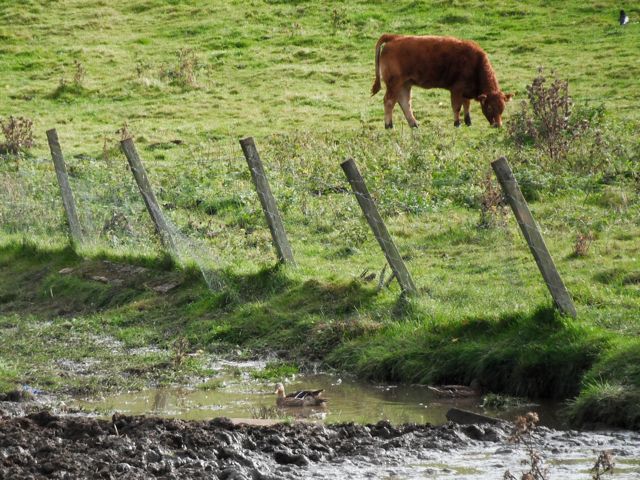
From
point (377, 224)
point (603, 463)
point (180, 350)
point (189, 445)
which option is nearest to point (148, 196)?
point (180, 350)

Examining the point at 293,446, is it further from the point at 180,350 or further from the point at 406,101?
the point at 406,101

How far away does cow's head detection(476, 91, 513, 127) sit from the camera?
2238cm

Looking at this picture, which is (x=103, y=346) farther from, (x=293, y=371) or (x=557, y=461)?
(x=557, y=461)

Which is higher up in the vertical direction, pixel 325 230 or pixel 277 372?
pixel 277 372

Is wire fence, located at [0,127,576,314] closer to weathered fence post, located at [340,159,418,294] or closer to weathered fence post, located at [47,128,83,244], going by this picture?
weathered fence post, located at [47,128,83,244]

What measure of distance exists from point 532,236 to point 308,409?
7.70ft

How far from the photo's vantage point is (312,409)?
8586mm

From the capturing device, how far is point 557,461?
6.89m

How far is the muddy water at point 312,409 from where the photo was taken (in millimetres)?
8477

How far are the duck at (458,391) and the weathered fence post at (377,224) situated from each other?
5.70ft

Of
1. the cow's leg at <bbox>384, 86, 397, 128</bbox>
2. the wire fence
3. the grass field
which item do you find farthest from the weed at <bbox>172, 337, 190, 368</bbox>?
the cow's leg at <bbox>384, 86, 397, 128</bbox>

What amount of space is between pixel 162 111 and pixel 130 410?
2028cm

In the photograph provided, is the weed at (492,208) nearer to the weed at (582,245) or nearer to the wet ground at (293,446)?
the weed at (582,245)

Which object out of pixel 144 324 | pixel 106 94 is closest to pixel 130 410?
pixel 144 324
